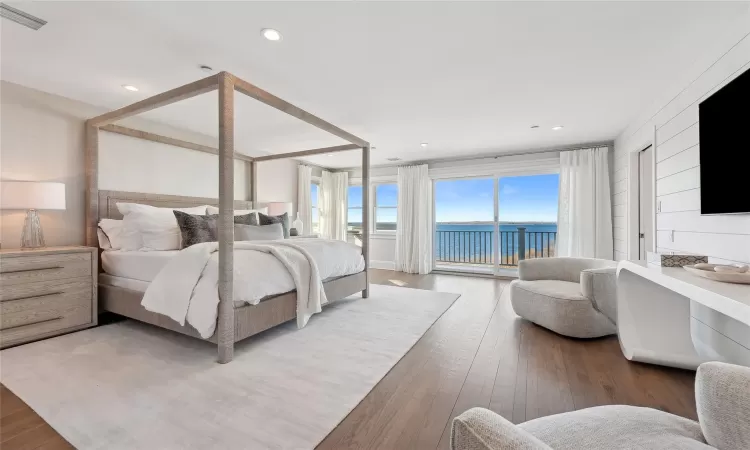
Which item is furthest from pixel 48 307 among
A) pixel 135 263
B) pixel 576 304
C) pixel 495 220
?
pixel 495 220

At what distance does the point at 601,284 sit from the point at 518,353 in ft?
3.09

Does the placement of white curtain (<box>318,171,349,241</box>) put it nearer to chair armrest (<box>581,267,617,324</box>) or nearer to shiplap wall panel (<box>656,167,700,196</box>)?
chair armrest (<box>581,267,617,324</box>)

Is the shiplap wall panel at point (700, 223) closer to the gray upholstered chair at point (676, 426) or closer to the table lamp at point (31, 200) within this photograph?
the gray upholstered chair at point (676, 426)

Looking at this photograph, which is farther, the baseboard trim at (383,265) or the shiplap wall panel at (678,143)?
the baseboard trim at (383,265)

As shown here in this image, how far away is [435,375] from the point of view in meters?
1.97

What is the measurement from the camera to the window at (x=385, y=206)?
681cm

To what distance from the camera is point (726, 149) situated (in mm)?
1844

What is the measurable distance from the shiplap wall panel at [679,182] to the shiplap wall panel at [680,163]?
0.04 m

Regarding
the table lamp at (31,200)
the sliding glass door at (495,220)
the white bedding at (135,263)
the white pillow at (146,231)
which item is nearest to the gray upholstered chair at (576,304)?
the sliding glass door at (495,220)

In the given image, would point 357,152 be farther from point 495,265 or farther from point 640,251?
point 640,251

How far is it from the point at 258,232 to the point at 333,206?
326 cm

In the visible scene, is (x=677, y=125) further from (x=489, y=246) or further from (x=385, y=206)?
(x=385, y=206)

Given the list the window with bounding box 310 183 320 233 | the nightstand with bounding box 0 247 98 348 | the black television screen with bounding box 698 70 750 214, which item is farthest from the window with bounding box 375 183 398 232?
the black television screen with bounding box 698 70 750 214

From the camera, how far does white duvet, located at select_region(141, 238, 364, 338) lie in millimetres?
2156
